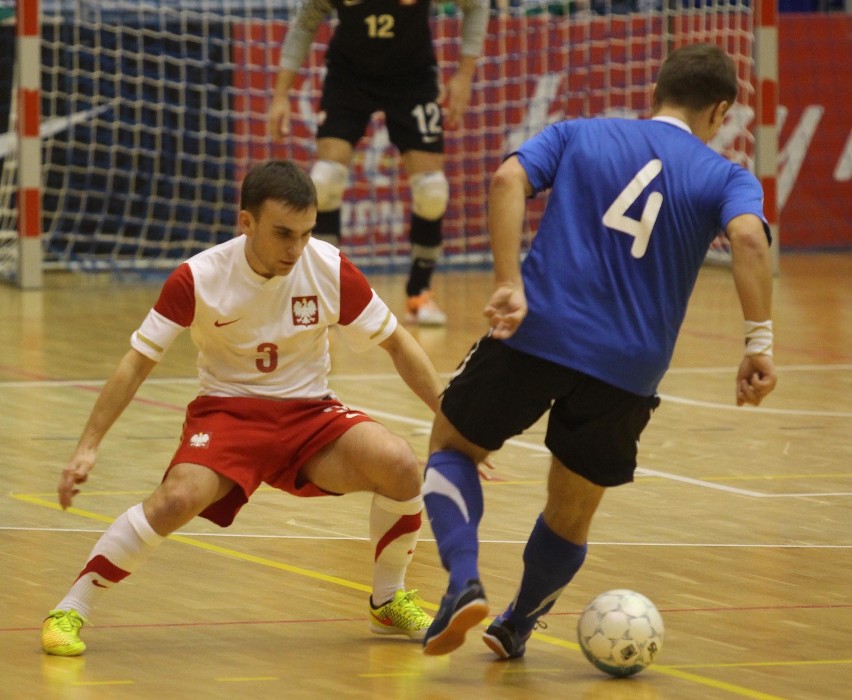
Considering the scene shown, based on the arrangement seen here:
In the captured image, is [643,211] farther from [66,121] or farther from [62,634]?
[66,121]

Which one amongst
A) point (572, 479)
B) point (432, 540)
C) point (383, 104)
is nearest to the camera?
point (572, 479)

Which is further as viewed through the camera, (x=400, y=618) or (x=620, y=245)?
(x=400, y=618)

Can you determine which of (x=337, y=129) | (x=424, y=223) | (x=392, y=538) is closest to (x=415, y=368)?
(x=392, y=538)

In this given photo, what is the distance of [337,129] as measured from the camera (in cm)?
884

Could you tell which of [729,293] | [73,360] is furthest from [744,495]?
[729,293]

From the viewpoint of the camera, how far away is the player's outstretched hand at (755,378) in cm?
352

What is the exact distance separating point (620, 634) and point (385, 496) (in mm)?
676

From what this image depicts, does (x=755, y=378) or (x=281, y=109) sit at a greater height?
(x=281, y=109)

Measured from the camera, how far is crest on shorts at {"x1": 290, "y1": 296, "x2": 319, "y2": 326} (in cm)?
407

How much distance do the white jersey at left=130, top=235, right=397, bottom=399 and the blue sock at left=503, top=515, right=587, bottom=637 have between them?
678 mm

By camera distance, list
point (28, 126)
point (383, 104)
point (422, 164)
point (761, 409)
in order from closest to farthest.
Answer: point (761, 409), point (383, 104), point (422, 164), point (28, 126)

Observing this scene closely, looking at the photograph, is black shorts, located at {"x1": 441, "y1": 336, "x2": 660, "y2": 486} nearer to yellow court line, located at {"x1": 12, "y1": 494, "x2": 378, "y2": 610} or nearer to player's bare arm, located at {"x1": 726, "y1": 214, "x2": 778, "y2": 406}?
player's bare arm, located at {"x1": 726, "y1": 214, "x2": 778, "y2": 406}

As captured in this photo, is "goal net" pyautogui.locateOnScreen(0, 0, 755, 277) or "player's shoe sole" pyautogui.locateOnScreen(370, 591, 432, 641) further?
"goal net" pyautogui.locateOnScreen(0, 0, 755, 277)

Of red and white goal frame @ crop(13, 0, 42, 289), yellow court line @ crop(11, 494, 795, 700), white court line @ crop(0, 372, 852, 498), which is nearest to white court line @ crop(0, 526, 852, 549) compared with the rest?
yellow court line @ crop(11, 494, 795, 700)
